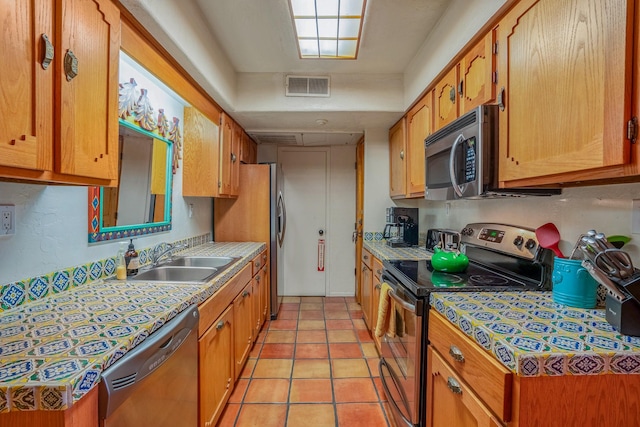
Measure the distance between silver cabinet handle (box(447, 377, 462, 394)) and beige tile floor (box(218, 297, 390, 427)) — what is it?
2.84ft

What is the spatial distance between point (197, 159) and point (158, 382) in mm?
1794

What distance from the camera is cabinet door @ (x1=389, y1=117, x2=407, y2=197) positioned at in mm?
2730

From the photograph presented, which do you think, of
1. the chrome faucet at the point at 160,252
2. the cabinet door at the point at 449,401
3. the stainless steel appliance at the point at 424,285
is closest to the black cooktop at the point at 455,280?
the stainless steel appliance at the point at 424,285

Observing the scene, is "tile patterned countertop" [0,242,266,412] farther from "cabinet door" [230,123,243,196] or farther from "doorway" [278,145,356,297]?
"doorway" [278,145,356,297]

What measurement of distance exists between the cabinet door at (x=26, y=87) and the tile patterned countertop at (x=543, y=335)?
136 cm

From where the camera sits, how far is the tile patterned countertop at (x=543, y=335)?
0.75 m

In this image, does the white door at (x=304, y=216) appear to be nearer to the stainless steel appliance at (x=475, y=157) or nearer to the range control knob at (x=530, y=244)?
the stainless steel appliance at (x=475, y=157)

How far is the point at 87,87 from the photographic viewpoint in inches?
38.6

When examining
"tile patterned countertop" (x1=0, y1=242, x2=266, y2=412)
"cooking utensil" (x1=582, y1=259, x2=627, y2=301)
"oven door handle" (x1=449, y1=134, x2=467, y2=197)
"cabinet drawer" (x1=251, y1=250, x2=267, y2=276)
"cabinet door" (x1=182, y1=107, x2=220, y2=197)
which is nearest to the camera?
"tile patterned countertop" (x1=0, y1=242, x2=266, y2=412)

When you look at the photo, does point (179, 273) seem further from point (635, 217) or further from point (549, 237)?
point (635, 217)

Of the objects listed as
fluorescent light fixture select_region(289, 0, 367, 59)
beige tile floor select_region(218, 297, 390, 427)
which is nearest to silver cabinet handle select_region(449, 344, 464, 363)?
beige tile floor select_region(218, 297, 390, 427)

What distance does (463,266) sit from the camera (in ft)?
5.50

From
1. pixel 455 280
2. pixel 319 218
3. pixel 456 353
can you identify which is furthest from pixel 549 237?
pixel 319 218

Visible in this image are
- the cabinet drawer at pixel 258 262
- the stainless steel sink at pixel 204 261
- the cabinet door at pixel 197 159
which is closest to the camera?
the stainless steel sink at pixel 204 261
